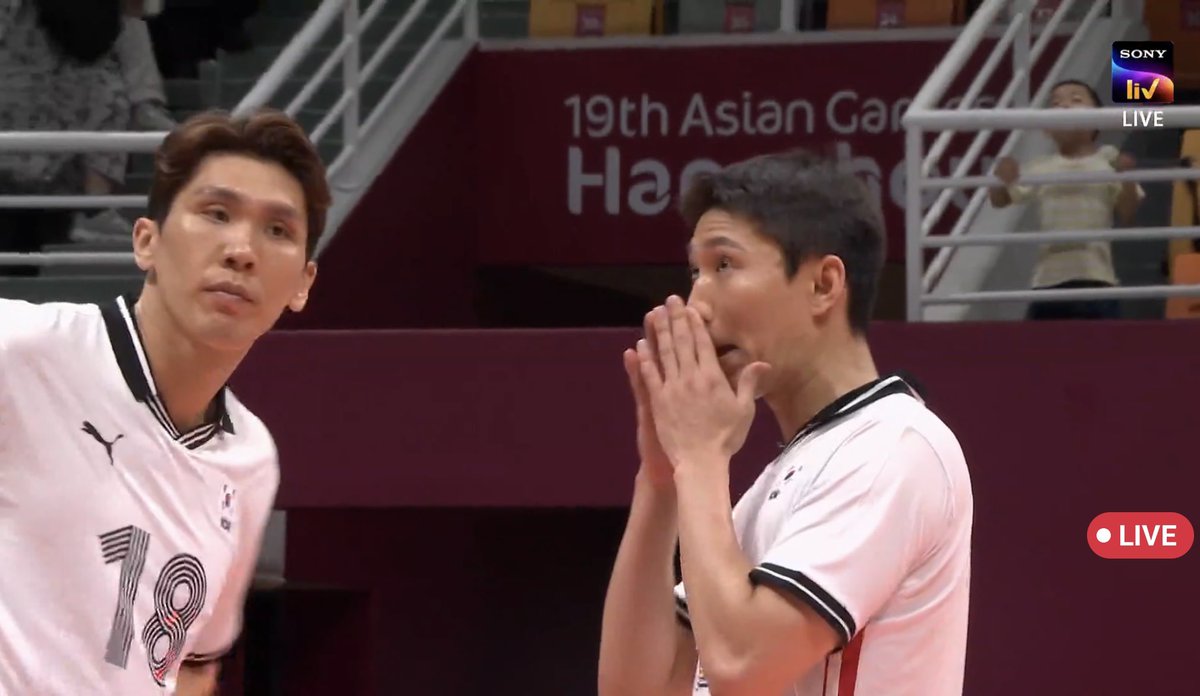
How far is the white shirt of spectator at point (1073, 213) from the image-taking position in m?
7.21

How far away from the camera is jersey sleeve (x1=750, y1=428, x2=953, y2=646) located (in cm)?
262

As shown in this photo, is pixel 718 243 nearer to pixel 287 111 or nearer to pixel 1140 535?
pixel 1140 535

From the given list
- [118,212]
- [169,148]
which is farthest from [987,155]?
[169,148]

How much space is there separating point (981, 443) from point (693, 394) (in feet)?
13.5

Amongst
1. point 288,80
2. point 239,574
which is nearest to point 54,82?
point 288,80

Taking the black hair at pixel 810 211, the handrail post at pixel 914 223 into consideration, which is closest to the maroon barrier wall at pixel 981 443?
the handrail post at pixel 914 223

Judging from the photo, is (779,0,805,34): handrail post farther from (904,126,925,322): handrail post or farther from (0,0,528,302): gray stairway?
(904,126,925,322): handrail post

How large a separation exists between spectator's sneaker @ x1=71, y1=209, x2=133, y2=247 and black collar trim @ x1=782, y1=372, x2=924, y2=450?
6306mm

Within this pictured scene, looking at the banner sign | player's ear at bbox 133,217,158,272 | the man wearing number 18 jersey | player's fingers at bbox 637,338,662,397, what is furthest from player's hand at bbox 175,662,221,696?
the banner sign

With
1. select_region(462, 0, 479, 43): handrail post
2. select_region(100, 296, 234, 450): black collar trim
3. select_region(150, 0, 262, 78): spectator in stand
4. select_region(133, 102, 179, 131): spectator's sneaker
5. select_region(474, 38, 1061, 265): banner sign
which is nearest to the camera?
select_region(100, 296, 234, 450): black collar trim

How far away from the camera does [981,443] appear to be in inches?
264

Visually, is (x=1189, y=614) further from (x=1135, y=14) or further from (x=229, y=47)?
(x=229, y=47)

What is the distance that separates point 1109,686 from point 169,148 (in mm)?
4482

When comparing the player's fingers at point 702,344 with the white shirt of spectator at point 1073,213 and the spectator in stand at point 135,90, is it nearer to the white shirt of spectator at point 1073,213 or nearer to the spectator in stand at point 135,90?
the white shirt of spectator at point 1073,213
